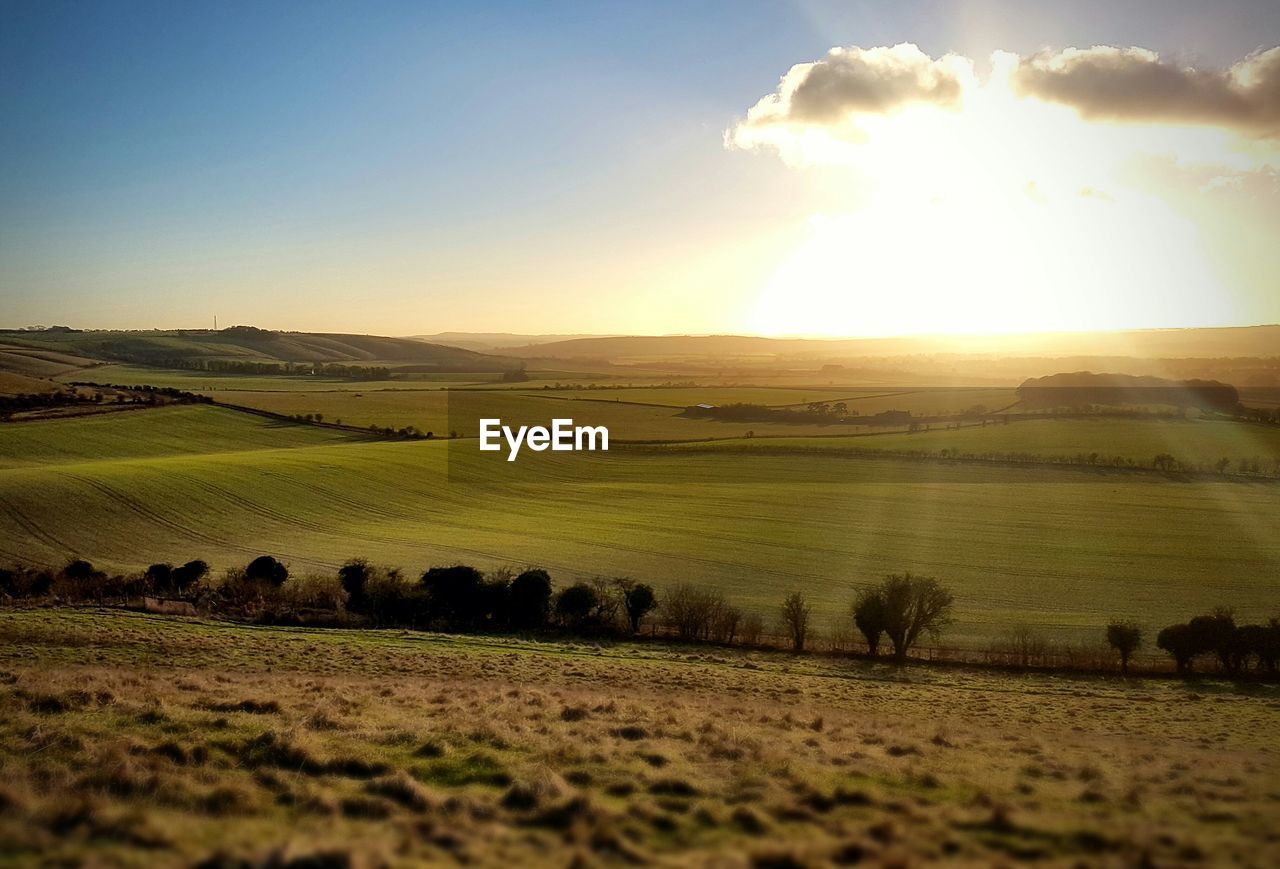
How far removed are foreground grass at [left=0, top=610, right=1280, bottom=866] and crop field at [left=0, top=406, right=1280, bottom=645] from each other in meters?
15.3

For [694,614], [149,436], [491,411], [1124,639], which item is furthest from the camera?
[491,411]

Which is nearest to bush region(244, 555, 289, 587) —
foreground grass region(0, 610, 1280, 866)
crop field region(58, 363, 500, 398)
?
foreground grass region(0, 610, 1280, 866)

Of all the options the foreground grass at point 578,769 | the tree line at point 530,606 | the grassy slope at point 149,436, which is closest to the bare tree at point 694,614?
the tree line at point 530,606

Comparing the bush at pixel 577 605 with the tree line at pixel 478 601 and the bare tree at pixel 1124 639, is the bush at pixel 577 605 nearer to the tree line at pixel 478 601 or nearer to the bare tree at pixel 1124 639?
the tree line at pixel 478 601

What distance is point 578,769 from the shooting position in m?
11.3

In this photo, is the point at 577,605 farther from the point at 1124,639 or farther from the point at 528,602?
the point at 1124,639

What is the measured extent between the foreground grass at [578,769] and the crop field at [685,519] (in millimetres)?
15346

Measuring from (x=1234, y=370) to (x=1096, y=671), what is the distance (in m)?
106

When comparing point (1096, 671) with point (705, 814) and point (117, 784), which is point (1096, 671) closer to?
point (705, 814)

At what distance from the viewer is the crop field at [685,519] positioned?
128 feet

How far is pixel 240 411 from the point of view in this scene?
87.1 metres

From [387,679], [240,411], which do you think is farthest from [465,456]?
[387,679]

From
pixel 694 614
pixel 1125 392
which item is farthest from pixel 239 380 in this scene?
pixel 1125 392

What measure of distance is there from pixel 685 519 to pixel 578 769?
42.3 m
